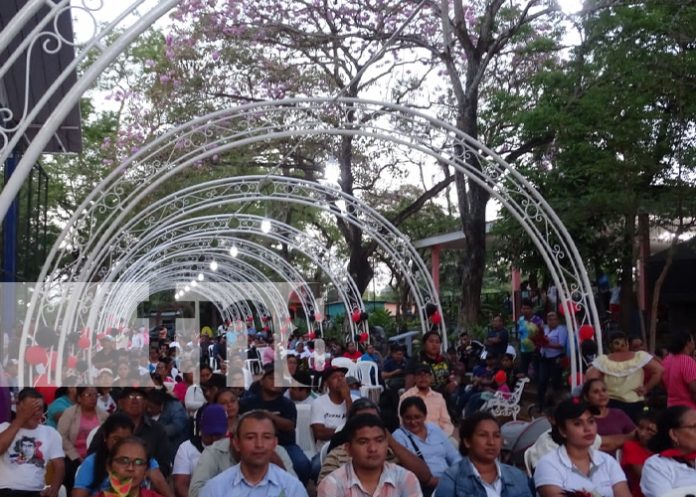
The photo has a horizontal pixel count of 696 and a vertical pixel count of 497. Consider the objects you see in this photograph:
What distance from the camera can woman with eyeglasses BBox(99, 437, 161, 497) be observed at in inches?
221

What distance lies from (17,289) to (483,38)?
27.7ft

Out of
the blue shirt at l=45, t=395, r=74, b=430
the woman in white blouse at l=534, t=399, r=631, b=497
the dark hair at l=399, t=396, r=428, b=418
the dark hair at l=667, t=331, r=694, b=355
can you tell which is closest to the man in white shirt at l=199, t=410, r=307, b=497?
the woman in white blouse at l=534, t=399, r=631, b=497

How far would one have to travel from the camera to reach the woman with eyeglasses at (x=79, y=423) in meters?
8.83

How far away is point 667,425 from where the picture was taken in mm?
6285

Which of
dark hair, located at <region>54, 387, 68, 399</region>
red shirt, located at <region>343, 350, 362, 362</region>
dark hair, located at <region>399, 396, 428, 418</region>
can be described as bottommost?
dark hair, located at <region>399, 396, 428, 418</region>

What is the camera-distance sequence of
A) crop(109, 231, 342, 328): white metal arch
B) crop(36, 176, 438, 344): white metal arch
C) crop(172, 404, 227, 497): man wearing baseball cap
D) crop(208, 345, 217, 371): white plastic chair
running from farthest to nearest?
1. crop(208, 345, 217, 371): white plastic chair
2. crop(109, 231, 342, 328): white metal arch
3. crop(36, 176, 438, 344): white metal arch
4. crop(172, 404, 227, 497): man wearing baseball cap

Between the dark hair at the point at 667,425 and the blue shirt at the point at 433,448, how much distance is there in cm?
156

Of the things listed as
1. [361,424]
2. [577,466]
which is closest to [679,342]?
[577,466]

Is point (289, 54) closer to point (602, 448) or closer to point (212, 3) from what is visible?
point (212, 3)

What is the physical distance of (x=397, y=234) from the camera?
20.0 meters

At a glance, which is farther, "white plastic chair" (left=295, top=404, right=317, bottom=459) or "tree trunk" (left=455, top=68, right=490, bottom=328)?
"tree trunk" (left=455, top=68, right=490, bottom=328)

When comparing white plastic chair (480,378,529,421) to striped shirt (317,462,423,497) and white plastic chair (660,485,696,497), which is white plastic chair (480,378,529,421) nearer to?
striped shirt (317,462,423,497)

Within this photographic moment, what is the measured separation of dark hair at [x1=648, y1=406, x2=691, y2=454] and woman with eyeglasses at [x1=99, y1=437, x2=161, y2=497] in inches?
121

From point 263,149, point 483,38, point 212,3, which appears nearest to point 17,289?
point 212,3
